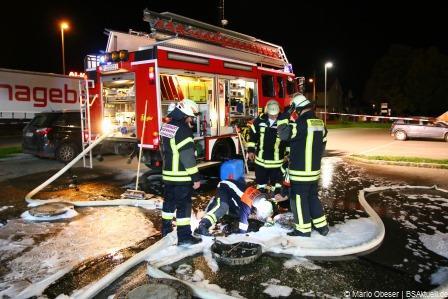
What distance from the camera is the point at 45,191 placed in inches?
303

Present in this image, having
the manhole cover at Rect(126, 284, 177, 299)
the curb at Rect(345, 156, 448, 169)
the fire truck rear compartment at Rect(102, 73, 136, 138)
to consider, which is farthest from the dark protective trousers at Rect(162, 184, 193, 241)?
the curb at Rect(345, 156, 448, 169)

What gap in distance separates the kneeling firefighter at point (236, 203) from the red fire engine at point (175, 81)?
2.91 m

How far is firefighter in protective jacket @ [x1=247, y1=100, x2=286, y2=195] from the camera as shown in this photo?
20.6 feet

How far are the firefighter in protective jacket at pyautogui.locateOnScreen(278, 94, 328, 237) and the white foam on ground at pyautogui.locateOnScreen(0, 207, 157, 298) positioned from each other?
200 cm

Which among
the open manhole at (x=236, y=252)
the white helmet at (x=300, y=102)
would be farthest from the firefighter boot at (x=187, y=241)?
the white helmet at (x=300, y=102)

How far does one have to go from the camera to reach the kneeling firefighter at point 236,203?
4.86 metres

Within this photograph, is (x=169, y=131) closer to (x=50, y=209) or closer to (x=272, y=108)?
(x=272, y=108)

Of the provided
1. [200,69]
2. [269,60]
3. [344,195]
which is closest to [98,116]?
[200,69]

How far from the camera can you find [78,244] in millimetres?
4785

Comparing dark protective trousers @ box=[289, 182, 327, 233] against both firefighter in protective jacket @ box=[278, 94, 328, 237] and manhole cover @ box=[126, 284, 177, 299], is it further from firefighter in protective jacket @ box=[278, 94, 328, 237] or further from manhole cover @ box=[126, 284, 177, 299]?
manhole cover @ box=[126, 284, 177, 299]

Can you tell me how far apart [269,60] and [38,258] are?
8.17 meters

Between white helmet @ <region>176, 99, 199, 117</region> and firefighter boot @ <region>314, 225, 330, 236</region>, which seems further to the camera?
firefighter boot @ <region>314, 225, 330, 236</region>

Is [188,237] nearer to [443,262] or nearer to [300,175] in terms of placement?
[300,175]

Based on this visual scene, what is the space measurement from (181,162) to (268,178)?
7.86 feet
